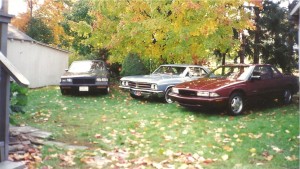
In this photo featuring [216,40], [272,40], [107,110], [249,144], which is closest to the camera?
[249,144]

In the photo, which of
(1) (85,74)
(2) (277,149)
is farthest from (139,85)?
(2) (277,149)

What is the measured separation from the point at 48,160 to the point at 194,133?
3.31 metres

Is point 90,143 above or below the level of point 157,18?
below

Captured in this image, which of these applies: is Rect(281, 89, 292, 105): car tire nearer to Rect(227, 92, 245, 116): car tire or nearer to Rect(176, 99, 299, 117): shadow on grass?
Rect(176, 99, 299, 117): shadow on grass

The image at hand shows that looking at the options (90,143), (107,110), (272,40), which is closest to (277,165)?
(90,143)

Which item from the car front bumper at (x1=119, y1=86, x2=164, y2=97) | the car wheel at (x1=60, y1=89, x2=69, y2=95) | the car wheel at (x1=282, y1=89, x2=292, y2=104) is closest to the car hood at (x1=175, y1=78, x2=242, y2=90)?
the car front bumper at (x1=119, y1=86, x2=164, y2=97)

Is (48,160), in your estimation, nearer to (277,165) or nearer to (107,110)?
(277,165)

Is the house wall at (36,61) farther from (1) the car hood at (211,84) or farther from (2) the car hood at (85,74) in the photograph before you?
(1) the car hood at (211,84)

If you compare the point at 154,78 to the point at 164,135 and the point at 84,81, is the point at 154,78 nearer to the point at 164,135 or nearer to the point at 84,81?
the point at 84,81

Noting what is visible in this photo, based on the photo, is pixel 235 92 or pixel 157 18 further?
pixel 157 18

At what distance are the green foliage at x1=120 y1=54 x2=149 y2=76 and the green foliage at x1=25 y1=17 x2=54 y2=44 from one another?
597 inches

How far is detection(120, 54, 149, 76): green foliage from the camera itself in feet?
52.0

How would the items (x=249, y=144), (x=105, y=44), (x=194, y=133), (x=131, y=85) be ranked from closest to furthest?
(x=249, y=144), (x=194, y=133), (x=131, y=85), (x=105, y=44)

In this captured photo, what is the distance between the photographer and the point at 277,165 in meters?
5.03
